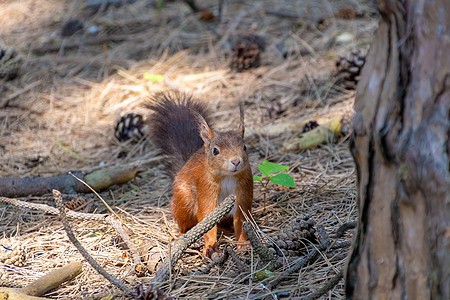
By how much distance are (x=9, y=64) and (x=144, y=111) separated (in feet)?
4.52

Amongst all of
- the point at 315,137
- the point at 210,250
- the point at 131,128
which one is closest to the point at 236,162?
the point at 210,250

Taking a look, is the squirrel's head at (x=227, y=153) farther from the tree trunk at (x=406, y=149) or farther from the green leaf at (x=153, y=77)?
the green leaf at (x=153, y=77)

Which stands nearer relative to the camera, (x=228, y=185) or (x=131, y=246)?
(x=131, y=246)

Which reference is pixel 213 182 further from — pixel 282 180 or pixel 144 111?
pixel 144 111

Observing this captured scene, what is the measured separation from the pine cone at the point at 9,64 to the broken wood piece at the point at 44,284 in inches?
106

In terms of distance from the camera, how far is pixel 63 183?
2471mm

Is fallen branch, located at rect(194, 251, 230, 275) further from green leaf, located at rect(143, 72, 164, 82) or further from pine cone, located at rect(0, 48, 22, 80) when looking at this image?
pine cone, located at rect(0, 48, 22, 80)

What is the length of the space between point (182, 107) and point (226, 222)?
0.73 meters

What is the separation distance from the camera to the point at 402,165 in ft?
3.17

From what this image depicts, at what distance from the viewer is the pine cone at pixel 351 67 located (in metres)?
3.26

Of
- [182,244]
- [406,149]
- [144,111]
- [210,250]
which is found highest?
[406,149]

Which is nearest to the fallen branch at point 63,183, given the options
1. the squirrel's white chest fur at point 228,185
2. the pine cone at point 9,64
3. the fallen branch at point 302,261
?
the squirrel's white chest fur at point 228,185

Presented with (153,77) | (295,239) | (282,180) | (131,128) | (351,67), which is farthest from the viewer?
(153,77)

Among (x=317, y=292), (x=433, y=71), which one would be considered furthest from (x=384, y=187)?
(x=317, y=292)
